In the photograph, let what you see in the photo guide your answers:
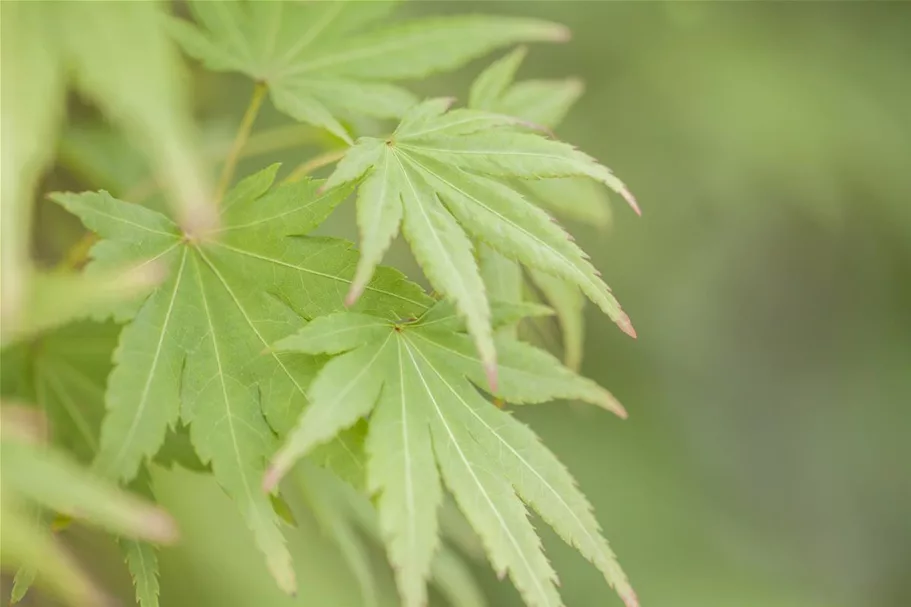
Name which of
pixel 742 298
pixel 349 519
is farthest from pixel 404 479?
pixel 742 298

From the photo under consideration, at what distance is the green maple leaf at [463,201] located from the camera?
1.70 ft

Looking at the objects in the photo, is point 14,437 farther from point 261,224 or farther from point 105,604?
point 261,224

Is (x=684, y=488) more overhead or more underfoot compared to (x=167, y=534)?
more overhead

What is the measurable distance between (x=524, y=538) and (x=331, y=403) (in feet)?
0.54

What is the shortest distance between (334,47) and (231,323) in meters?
0.34

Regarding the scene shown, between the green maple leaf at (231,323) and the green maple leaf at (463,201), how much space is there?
50 mm

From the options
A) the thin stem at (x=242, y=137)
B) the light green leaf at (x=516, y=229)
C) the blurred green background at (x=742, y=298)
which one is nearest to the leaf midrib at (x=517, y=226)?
the light green leaf at (x=516, y=229)

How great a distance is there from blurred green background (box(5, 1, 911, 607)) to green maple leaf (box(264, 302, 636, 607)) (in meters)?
1.08

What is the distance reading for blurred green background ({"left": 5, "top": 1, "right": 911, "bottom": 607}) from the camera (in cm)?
225

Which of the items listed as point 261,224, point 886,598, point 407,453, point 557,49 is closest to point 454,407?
point 407,453

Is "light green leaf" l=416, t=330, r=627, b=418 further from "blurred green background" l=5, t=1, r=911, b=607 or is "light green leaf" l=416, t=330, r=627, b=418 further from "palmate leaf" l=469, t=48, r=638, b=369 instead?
"blurred green background" l=5, t=1, r=911, b=607

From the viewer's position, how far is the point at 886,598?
2.90m

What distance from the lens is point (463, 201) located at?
58 cm

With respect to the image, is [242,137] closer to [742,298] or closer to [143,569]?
[143,569]
